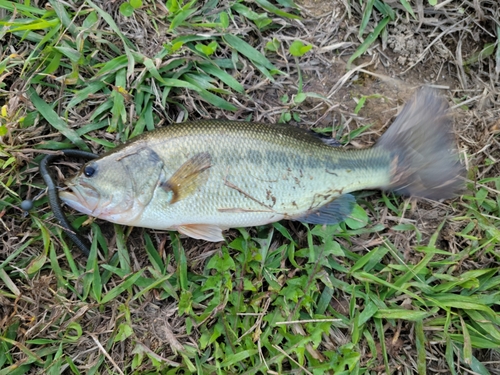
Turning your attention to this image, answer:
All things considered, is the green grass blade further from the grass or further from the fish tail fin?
the fish tail fin

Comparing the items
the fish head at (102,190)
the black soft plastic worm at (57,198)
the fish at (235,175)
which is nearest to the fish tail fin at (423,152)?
the fish at (235,175)

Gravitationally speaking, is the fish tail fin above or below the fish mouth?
above

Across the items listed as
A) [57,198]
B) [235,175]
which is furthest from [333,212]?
[57,198]

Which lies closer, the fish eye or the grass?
the fish eye

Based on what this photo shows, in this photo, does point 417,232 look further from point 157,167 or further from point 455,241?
point 157,167

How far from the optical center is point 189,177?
2.72m

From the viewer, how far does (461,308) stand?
3018 mm

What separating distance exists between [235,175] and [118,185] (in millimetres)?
837

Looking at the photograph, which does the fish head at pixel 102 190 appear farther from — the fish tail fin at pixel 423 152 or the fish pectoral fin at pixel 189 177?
the fish tail fin at pixel 423 152

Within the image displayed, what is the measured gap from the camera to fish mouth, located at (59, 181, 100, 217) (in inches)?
108

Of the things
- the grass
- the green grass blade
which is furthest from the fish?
the green grass blade

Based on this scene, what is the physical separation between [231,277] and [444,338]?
1.74 m

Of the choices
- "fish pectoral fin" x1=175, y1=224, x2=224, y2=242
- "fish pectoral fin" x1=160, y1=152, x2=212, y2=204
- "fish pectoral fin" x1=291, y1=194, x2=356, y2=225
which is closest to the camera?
"fish pectoral fin" x1=160, y1=152, x2=212, y2=204

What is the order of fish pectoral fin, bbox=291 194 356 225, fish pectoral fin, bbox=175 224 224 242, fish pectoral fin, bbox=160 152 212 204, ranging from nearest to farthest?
fish pectoral fin, bbox=160 152 212 204
fish pectoral fin, bbox=175 224 224 242
fish pectoral fin, bbox=291 194 356 225
